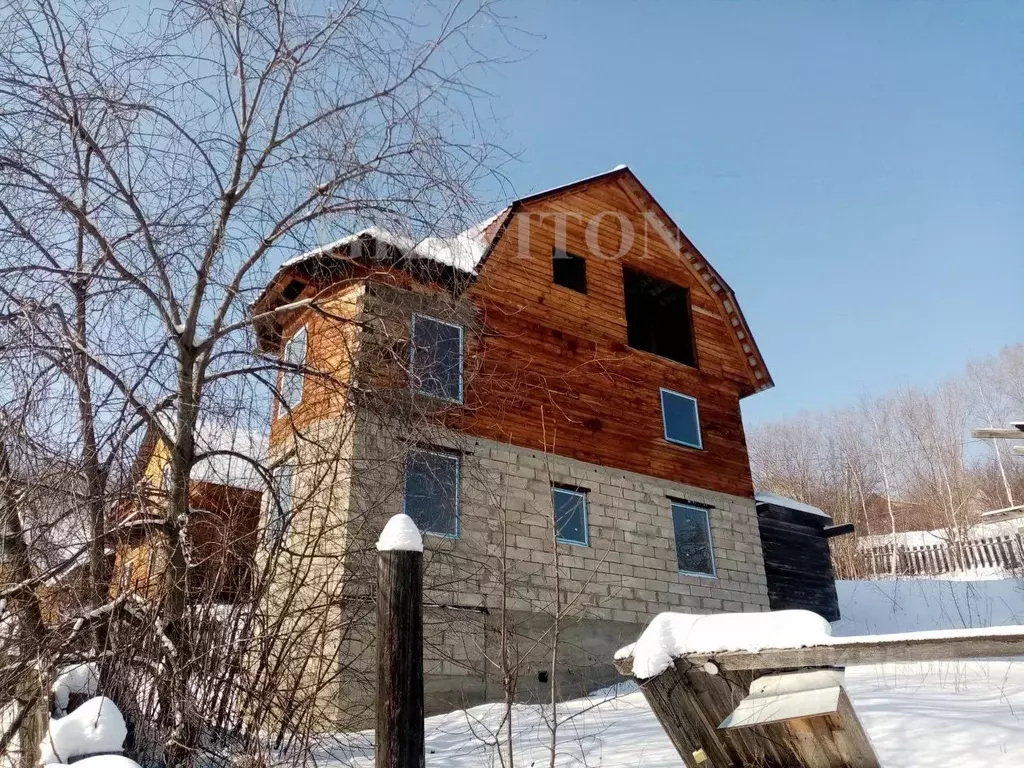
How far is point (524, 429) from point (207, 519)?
7239mm

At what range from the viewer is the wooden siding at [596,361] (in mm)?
12875

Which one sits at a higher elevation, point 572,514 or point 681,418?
point 681,418

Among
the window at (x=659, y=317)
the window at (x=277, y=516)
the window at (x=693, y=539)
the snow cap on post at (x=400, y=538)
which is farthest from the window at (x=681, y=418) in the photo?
the snow cap on post at (x=400, y=538)

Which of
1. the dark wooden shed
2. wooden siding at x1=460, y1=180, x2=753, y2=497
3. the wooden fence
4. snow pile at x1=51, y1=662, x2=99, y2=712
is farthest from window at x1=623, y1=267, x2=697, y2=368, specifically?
the wooden fence

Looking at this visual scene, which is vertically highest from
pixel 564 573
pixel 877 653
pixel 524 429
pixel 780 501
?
pixel 524 429

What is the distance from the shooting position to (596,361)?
46.1 feet

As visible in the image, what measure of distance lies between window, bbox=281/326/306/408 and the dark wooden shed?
12999 millimetres

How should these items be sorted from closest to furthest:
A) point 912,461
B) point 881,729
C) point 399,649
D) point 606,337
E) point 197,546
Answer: point 399,649 → point 881,729 → point 197,546 → point 606,337 → point 912,461

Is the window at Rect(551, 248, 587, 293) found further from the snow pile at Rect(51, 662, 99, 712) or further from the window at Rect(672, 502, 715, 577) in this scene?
the snow pile at Rect(51, 662, 99, 712)

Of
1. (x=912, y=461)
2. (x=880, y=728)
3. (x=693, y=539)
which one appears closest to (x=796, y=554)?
(x=693, y=539)

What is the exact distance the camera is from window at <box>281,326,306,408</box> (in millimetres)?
6715

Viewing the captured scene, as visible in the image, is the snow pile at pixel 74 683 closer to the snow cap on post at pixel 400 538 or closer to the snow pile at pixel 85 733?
the snow pile at pixel 85 733

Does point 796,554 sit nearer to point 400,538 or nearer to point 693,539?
point 693,539

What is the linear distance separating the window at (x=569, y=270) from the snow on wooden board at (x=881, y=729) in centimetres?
806
